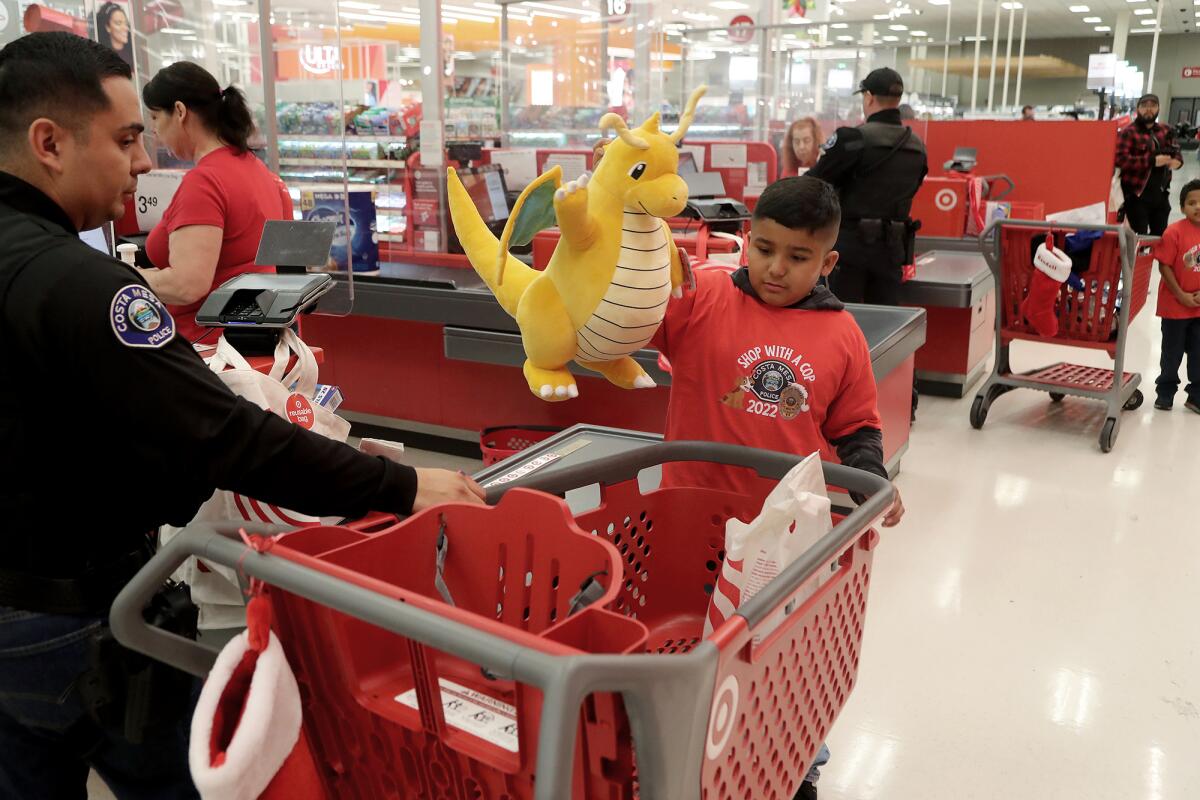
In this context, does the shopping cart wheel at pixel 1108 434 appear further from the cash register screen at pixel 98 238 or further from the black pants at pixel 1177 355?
the cash register screen at pixel 98 238

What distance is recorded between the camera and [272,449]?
123 cm

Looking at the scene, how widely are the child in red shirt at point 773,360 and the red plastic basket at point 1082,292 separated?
3.47 metres

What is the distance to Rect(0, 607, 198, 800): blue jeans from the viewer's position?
1318 millimetres

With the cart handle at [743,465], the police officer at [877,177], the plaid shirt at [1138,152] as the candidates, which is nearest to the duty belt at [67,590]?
the cart handle at [743,465]

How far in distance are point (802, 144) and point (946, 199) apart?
1.12 meters

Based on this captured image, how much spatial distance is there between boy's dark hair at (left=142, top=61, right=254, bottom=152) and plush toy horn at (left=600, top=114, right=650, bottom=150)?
1.74 m

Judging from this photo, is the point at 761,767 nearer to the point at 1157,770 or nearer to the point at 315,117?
the point at 1157,770

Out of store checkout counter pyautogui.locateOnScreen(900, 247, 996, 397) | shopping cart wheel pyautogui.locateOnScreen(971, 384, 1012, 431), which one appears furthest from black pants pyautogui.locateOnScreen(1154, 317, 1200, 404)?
shopping cart wheel pyautogui.locateOnScreen(971, 384, 1012, 431)

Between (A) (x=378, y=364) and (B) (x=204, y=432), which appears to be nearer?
(B) (x=204, y=432)

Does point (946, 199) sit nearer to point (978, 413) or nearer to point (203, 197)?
point (978, 413)

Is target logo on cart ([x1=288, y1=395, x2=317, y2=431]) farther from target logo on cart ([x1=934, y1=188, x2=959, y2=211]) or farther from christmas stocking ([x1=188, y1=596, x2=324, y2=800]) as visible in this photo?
target logo on cart ([x1=934, y1=188, x2=959, y2=211])

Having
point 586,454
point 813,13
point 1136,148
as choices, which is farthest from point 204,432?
point 813,13

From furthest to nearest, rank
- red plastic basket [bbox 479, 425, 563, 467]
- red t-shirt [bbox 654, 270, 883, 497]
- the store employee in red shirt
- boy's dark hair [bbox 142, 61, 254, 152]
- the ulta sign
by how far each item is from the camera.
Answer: the ulta sign
red plastic basket [bbox 479, 425, 563, 467]
boy's dark hair [bbox 142, 61, 254, 152]
the store employee in red shirt
red t-shirt [bbox 654, 270, 883, 497]

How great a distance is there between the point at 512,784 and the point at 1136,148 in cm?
1056
